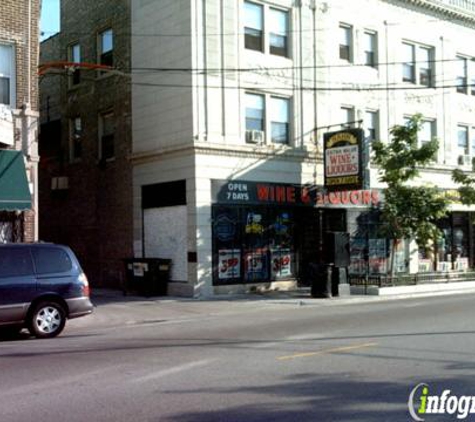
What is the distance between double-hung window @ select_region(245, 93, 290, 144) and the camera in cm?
2305

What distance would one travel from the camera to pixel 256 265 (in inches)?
896

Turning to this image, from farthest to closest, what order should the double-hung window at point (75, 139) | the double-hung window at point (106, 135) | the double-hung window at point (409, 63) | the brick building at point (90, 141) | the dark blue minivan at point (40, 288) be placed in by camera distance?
the double-hung window at point (409, 63), the double-hung window at point (75, 139), the double-hung window at point (106, 135), the brick building at point (90, 141), the dark blue minivan at point (40, 288)

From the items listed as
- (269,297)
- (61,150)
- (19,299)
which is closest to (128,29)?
(61,150)

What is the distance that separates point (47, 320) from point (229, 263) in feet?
32.1

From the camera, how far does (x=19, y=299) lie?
40.7 feet

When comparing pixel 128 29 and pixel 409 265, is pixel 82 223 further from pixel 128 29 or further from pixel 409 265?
pixel 409 265

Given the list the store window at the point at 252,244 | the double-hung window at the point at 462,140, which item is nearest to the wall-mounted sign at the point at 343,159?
the store window at the point at 252,244

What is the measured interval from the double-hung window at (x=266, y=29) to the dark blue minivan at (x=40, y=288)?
12.6 metres

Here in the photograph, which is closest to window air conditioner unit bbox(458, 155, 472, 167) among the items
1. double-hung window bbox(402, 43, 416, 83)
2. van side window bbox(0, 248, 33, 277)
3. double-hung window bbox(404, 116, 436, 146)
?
double-hung window bbox(404, 116, 436, 146)

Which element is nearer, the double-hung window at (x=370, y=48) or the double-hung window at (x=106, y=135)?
the double-hung window at (x=106, y=135)

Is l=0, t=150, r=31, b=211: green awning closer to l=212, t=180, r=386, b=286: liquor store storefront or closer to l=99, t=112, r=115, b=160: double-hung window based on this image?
l=212, t=180, r=386, b=286: liquor store storefront

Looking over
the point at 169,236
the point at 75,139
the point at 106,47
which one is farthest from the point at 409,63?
the point at 75,139

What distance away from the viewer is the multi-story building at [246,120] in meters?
21.8

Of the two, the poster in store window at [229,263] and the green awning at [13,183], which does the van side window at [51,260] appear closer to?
the green awning at [13,183]
